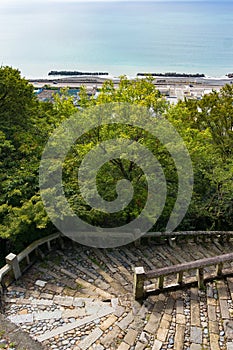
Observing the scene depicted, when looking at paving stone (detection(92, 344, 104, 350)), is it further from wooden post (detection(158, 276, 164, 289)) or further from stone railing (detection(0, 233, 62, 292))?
stone railing (detection(0, 233, 62, 292))

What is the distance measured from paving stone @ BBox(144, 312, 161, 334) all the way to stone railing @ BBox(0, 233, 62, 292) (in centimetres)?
349

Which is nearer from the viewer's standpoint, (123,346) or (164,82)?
(123,346)

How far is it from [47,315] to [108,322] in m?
1.27

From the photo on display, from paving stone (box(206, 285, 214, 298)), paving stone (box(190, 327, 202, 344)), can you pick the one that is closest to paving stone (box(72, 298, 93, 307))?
paving stone (box(190, 327, 202, 344))

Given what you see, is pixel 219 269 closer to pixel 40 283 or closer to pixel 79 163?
pixel 40 283

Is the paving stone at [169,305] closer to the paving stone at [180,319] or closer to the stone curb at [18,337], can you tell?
the paving stone at [180,319]

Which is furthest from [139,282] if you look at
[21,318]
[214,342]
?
[21,318]

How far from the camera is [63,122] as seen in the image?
9922mm

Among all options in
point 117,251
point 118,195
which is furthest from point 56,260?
point 118,195

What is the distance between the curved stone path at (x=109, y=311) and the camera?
5.20m

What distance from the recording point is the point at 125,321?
5629 millimetres

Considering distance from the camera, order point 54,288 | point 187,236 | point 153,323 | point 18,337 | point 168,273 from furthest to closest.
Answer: point 187,236, point 54,288, point 168,273, point 153,323, point 18,337

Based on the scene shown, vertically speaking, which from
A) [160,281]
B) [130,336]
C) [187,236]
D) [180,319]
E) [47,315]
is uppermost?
[187,236]

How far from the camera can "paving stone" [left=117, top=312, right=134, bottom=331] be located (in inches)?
217
